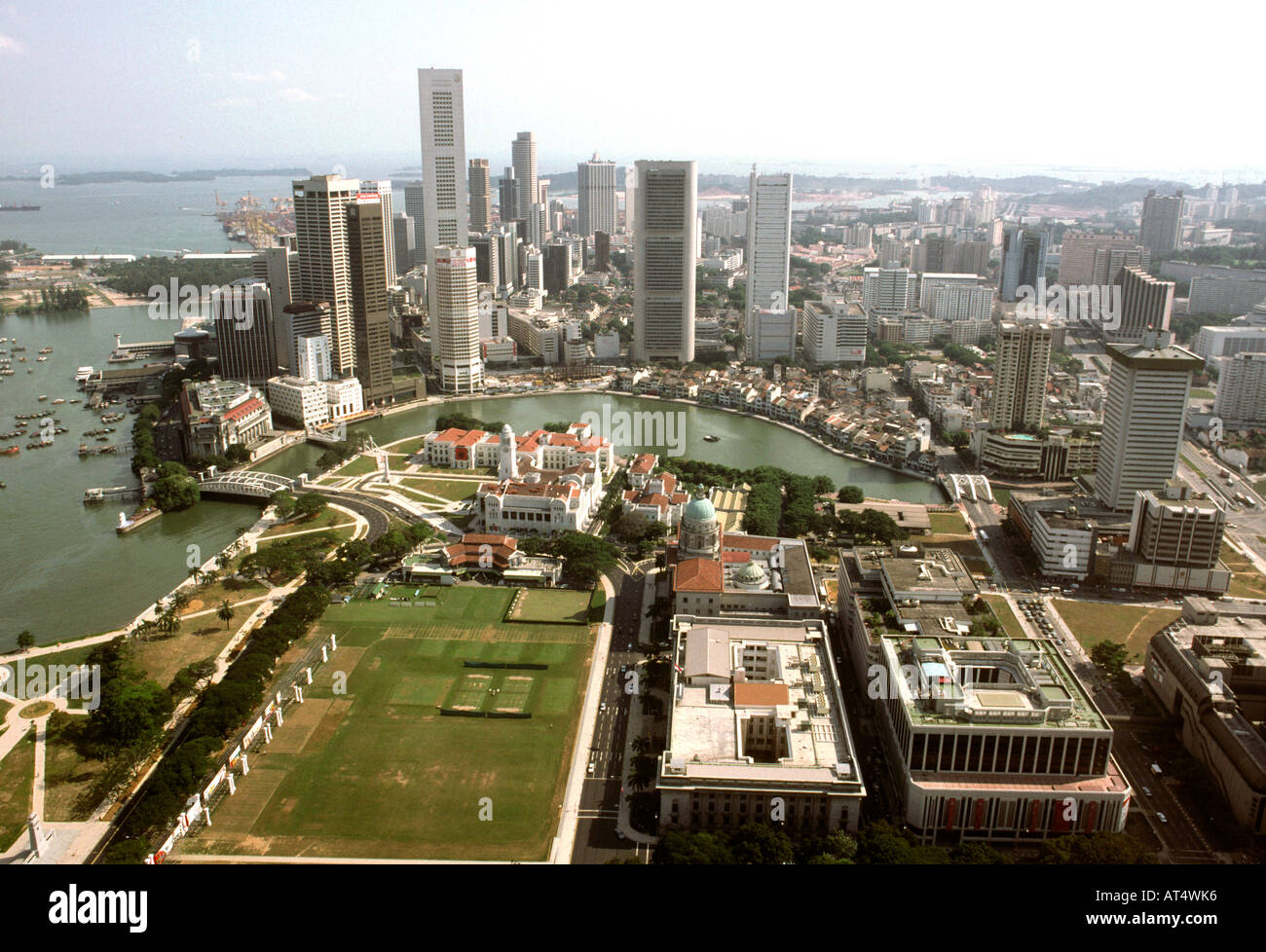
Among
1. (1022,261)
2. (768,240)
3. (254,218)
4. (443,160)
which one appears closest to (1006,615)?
(768,240)

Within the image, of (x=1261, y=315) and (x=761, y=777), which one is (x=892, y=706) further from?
(x=1261, y=315)

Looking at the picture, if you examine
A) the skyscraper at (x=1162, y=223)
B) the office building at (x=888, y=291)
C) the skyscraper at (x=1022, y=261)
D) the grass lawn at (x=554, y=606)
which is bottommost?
the grass lawn at (x=554, y=606)

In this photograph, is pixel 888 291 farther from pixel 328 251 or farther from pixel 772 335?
pixel 328 251

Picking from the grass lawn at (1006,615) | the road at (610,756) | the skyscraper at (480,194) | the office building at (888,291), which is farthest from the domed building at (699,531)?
the skyscraper at (480,194)

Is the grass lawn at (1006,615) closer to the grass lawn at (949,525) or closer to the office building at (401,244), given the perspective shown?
the grass lawn at (949,525)

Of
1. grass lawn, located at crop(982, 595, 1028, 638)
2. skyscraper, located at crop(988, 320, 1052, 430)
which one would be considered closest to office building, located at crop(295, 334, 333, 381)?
skyscraper, located at crop(988, 320, 1052, 430)

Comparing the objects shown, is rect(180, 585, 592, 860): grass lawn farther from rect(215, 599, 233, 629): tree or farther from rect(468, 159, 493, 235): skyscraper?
rect(468, 159, 493, 235): skyscraper
